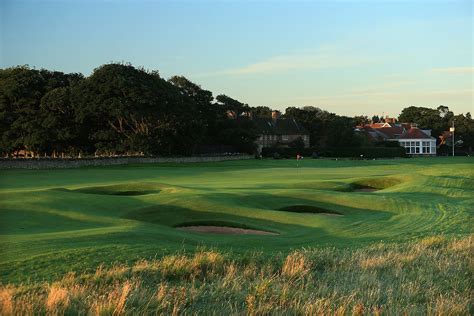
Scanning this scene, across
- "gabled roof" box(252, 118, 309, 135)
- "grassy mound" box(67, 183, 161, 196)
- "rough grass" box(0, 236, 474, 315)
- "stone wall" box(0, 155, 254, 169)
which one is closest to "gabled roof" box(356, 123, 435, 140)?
"gabled roof" box(252, 118, 309, 135)

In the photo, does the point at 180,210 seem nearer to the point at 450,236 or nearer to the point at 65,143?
the point at 450,236

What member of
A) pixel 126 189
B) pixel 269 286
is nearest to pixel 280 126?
pixel 126 189

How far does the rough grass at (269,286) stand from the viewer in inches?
356

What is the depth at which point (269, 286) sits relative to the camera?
34.5ft

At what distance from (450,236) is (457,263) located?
173 inches

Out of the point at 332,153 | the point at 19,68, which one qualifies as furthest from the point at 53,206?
the point at 332,153

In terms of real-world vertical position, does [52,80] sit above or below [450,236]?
above

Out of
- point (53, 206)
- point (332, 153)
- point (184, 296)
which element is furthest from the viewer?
point (332, 153)

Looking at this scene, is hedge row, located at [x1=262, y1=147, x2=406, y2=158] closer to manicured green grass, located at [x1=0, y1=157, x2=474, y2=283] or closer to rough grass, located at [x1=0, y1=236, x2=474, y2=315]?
manicured green grass, located at [x1=0, y1=157, x2=474, y2=283]

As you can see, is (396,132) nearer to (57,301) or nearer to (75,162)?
(75,162)

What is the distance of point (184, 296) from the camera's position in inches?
379

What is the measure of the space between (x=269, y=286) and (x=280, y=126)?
129044mm

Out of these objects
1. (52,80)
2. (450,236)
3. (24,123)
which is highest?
(52,80)

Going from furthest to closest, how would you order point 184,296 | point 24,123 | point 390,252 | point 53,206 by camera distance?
1. point 24,123
2. point 53,206
3. point 390,252
4. point 184,296
